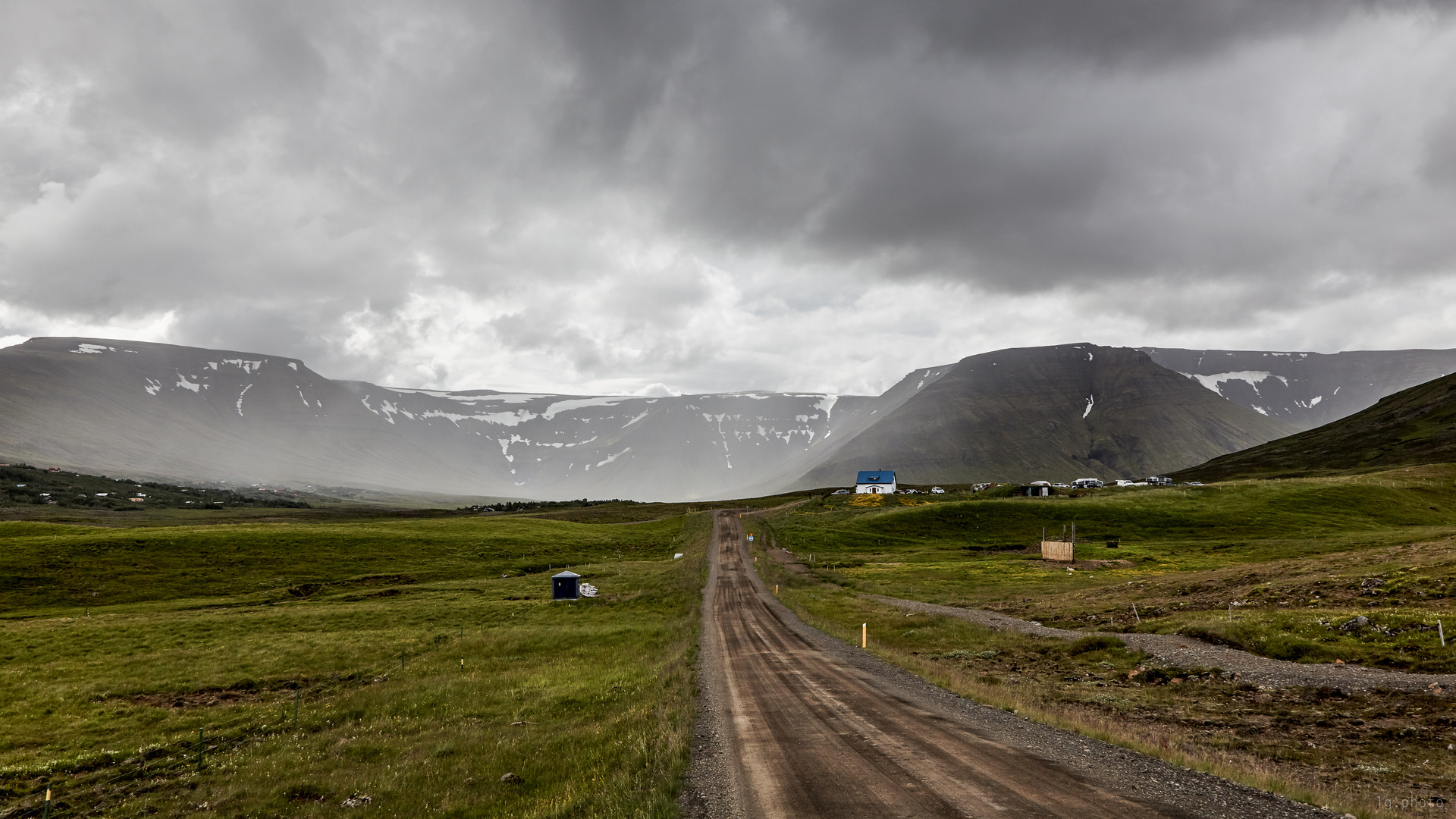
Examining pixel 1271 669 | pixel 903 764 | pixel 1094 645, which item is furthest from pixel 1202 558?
pixel 903 764

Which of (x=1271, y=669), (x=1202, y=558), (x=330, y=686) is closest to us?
(x=1271, y=669)

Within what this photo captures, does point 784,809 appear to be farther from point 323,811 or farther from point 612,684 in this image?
point 612,684

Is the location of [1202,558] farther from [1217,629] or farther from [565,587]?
[565,587]

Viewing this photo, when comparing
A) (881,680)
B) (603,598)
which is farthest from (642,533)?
(881,680)

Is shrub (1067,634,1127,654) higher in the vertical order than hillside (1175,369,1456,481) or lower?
lower

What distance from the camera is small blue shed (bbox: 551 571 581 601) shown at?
62656 millimetres

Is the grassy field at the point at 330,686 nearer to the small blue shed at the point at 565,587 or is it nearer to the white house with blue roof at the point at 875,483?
the small blue shed at the point at 565,587

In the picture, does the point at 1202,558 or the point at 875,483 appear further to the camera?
the point at 875,483

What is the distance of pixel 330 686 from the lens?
34.6 m

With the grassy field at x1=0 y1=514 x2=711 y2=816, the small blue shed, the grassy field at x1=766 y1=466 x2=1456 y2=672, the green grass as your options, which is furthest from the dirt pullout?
the small blue shed

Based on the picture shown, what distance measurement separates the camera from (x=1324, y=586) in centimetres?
3500

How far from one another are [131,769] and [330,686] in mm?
11933

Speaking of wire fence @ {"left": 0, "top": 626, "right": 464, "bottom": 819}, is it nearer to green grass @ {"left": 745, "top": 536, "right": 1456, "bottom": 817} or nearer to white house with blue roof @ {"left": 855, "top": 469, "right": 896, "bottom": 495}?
green grass @ {"left": 745, "top": 536, "right": 1456, "bottom": 817}

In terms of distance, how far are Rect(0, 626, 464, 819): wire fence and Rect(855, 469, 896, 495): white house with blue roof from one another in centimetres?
15635
